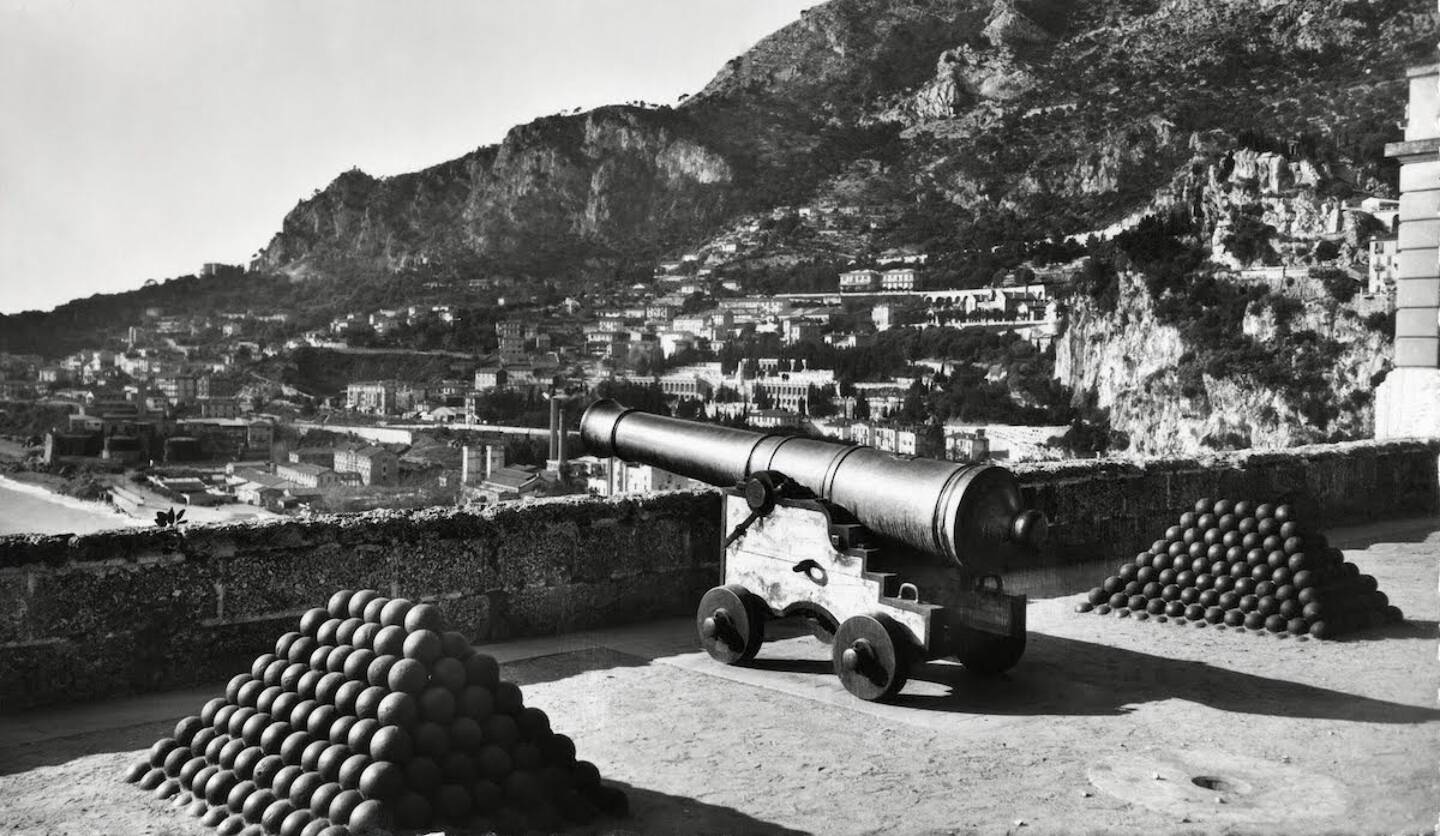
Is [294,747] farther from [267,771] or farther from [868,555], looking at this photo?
[868,555]

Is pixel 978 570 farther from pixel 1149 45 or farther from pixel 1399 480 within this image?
pixel 1149 45

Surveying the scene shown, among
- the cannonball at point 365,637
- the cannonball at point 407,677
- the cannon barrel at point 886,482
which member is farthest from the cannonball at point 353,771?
the cannon barrel at point 886,482

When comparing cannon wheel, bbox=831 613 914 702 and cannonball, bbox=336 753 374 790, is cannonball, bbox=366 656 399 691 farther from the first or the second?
cannon wheel, bbox=831 613 914 702

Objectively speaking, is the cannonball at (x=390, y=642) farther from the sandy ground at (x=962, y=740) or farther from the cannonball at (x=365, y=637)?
the sandy ground at (x=962, y=740)

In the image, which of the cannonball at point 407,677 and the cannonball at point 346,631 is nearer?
the cannonball at point 407,677

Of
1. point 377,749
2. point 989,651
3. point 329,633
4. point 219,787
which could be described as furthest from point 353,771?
point 989,651

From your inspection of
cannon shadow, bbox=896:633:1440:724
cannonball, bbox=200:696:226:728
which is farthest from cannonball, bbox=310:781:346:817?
cannon shadow, bbox=896:633:1440:724
